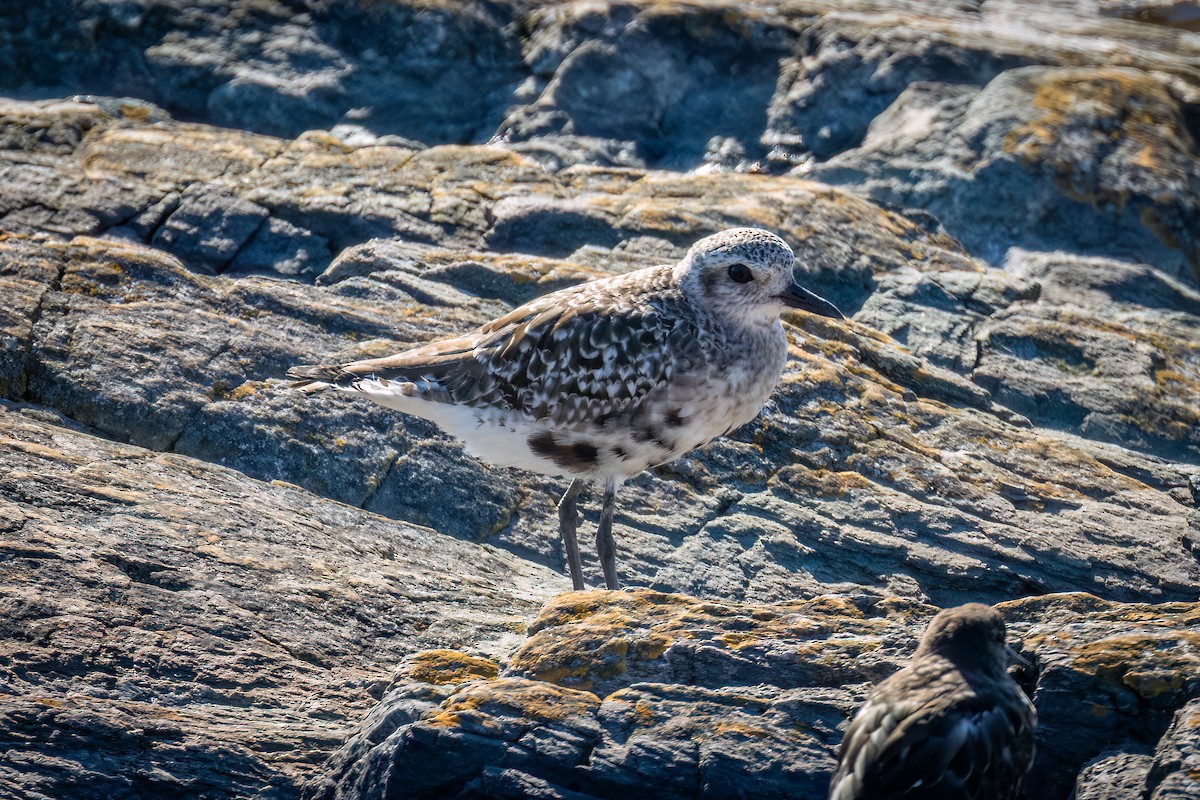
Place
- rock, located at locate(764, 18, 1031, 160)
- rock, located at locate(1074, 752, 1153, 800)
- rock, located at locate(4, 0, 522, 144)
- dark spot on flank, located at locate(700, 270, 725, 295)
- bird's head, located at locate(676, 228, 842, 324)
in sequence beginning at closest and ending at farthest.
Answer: rock, located at locate(1074, 752, 1153, 800) < bird's head, located at locate(676, 228, 842, 324) < dark spot on flank, located at locate(700, 270, 725, 295) < rock, located at locate(4, 0, 522, 144) < rock, located at locate(764, 18, 1031, 160)

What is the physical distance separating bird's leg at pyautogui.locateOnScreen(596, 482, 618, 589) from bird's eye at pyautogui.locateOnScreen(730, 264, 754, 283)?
1.82 m

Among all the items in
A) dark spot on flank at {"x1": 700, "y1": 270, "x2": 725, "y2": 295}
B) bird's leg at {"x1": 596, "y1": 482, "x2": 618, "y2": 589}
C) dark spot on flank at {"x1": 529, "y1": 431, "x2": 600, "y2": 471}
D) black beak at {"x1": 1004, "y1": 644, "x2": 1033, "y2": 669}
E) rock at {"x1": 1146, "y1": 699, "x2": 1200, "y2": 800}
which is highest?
dark spot on flank at {"x1": 700, "y1": 270, "x2": 725, "y2": 295}

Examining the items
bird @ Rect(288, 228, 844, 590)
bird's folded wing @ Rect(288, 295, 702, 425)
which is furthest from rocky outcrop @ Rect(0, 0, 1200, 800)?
bird's folded wing @ Rect(288, 295, 702, 425)

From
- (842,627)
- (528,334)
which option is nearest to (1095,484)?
(842,627)

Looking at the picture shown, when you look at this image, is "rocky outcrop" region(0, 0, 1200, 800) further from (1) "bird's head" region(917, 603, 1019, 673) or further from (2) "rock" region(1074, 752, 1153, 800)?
(1) "bird's head" region(917, 603, 1019, 673)

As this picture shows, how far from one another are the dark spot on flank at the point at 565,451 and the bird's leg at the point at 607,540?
11.1 inches

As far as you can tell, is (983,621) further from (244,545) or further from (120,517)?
(120,517)

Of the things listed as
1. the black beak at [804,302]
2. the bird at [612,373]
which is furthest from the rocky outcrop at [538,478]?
the black beak at [804,302]

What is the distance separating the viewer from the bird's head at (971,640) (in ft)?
18.1

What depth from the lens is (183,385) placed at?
30.9 feet

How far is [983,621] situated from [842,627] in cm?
111

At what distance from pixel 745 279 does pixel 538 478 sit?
2522mm

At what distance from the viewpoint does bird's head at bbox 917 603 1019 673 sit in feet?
18.1

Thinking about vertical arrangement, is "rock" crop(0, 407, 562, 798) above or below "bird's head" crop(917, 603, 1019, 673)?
below
